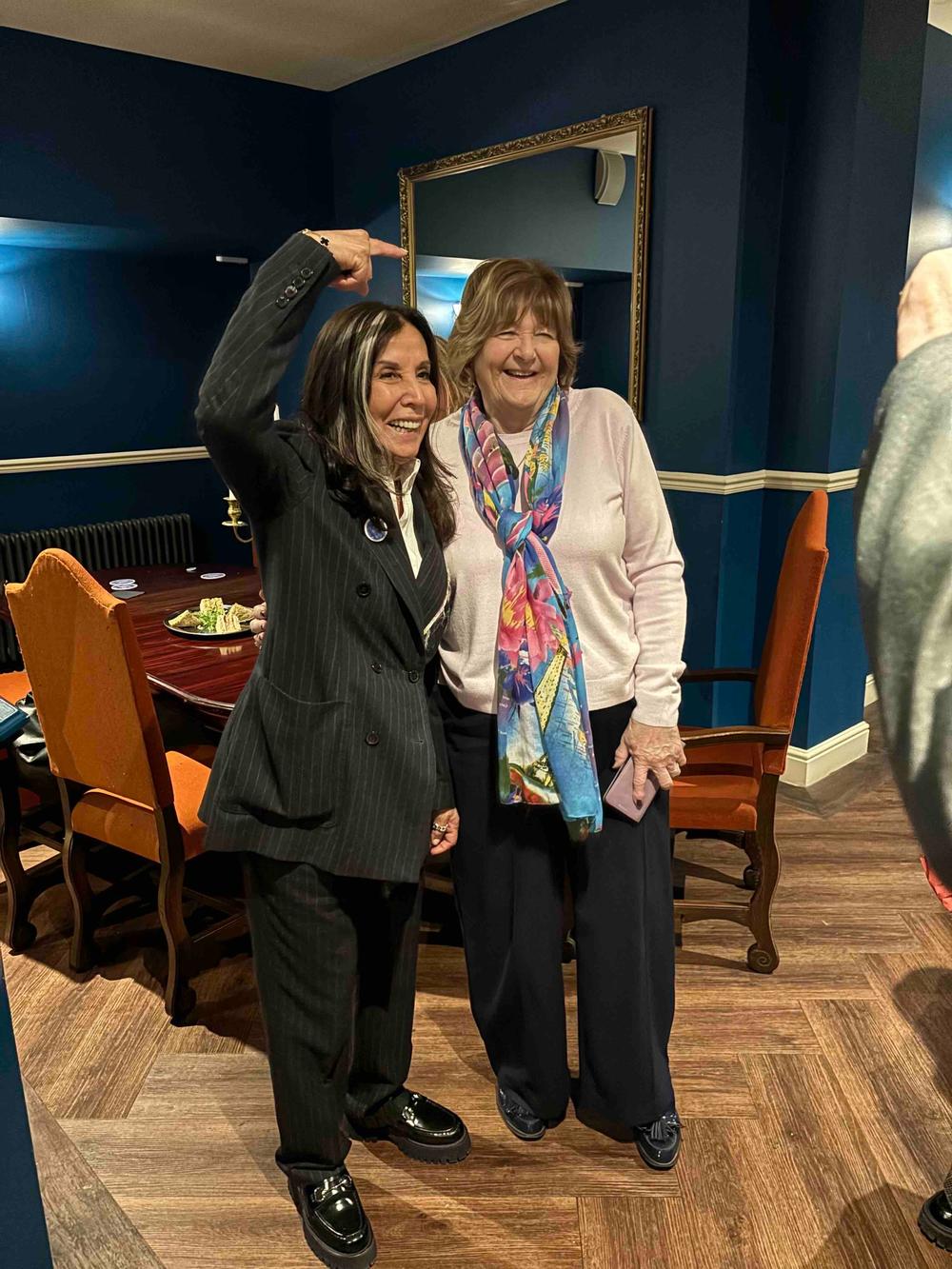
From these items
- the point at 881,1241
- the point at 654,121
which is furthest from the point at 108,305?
the point at 881,1241

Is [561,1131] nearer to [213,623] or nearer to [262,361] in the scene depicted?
[262,361]

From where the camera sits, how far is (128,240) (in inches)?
176

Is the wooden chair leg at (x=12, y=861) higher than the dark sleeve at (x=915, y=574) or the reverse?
the reverse

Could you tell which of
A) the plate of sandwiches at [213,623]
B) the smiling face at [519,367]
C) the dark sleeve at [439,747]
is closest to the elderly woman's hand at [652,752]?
the dark sleeve at [439,747]

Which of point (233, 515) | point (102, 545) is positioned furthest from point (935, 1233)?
point (102, 545)

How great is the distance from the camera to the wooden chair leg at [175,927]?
2223 millimetres

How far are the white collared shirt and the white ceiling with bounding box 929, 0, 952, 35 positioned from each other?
11.3 feet

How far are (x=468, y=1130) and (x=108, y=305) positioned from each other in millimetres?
4457

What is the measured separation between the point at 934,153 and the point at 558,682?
3.71 meters

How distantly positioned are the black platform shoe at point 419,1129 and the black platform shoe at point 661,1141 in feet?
1.09

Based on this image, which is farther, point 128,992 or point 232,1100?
point 128,992

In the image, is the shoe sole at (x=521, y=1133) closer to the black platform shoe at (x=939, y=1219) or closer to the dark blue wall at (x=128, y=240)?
the black platform shoe at (x=939, y=1219)

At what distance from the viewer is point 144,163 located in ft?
13.7

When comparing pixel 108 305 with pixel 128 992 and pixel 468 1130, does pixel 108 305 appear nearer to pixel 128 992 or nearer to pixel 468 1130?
pixel 128 992
